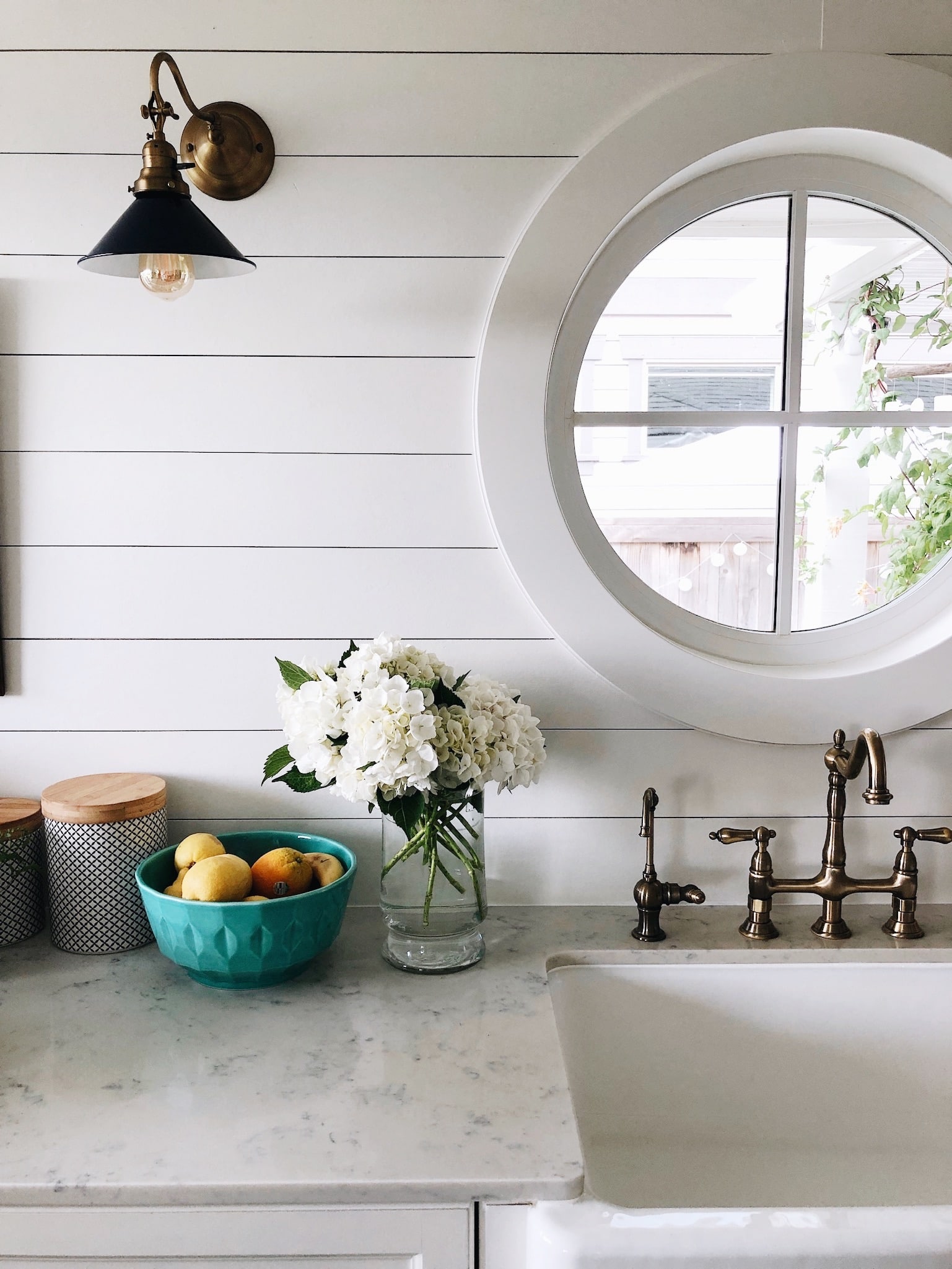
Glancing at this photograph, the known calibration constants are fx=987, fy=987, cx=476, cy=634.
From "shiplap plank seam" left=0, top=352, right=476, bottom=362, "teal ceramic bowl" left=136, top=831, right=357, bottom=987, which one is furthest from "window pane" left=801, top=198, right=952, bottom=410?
"teal ceramic bowl" left=136, top=831, right=357, bottom=987

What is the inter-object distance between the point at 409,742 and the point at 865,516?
0.81 m

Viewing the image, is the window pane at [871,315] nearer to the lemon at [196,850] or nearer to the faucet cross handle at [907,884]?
the faucet cross handle at [907,884]

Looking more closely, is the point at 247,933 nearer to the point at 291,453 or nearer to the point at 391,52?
the point at 291,453

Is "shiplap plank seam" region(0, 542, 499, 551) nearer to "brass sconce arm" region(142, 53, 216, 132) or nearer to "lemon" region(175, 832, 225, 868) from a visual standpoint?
"lemon" region(175, 832, 225, 868)

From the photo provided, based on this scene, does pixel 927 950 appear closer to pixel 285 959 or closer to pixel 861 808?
pixel 861 808

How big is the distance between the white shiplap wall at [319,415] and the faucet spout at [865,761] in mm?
83

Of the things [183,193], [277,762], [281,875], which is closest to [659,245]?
[183,193]

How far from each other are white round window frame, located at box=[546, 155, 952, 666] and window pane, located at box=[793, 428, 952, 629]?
2.1 inches

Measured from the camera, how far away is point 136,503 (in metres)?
1.38

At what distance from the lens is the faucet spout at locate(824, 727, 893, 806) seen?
4.12 ft

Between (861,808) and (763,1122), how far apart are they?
0.46 meters

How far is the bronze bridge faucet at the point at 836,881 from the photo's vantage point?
4.43 ft

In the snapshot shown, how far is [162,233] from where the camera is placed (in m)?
1.01

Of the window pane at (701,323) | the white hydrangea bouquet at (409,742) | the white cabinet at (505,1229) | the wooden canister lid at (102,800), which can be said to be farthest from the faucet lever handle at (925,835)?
the wooden canister lid at (102,800)
